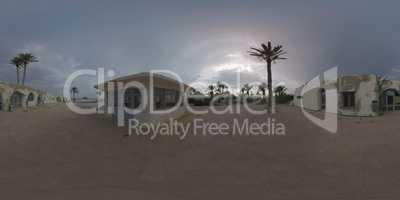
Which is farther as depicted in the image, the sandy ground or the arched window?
the arched window

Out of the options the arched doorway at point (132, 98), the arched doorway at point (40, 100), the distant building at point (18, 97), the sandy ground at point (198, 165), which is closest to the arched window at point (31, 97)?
the distant building at point (18, 97)

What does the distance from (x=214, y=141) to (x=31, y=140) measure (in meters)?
9.50

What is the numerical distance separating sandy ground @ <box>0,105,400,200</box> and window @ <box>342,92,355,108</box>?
973cm

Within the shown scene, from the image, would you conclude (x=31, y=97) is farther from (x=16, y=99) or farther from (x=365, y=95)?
(x=365, y=95)

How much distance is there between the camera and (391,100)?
1066 inches

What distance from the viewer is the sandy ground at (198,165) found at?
24.3 feet

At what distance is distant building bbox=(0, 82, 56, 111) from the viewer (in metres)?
30.6

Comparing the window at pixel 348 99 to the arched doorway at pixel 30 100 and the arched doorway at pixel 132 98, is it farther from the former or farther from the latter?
the arched doorway at pixel 30 100

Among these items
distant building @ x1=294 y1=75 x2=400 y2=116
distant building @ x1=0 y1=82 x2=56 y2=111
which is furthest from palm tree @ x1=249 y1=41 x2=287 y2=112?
distant building @ x1=0 y1=82 x2=56 y2=111

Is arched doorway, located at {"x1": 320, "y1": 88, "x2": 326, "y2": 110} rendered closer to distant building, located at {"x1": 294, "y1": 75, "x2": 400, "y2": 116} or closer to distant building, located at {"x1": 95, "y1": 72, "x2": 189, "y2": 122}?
distant building, located at {"x1": 294, "y1": 75, "x2": 400, "y2": 116}

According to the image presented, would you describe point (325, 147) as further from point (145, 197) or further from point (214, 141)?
point (145, 197)

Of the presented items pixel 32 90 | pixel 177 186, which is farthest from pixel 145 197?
pixel 32 90

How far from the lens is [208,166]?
10.1 metres

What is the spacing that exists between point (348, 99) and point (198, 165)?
21.3m
